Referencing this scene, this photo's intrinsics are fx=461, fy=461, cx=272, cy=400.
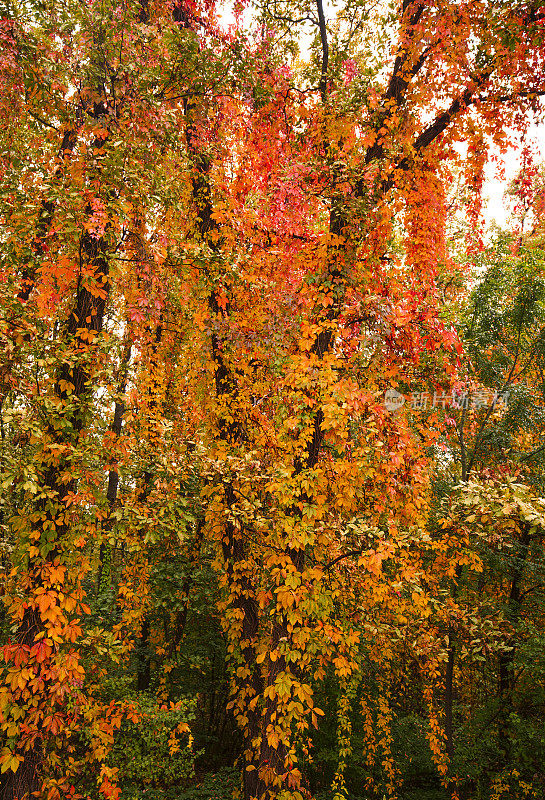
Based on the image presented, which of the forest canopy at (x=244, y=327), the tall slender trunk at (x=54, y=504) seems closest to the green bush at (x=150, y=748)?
the forest canopy at (x=244, y=327)

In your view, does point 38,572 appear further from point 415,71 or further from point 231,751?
point 231,751

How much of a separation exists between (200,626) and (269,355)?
690cm

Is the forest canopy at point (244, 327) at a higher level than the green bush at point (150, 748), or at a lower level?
higher

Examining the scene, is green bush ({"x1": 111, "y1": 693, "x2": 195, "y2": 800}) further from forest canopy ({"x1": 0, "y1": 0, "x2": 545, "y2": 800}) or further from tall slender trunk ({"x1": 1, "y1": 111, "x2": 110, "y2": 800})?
tall slender trunk ({"x1": 1, "y1": 111, "x2": 110, "y2": 800})

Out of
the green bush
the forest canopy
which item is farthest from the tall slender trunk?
the green bush

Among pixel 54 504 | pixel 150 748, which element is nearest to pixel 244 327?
pixel 54 504

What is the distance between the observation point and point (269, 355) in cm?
627

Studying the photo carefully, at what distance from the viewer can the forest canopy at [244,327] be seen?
4453mm

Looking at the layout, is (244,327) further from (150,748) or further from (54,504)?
(150,748)

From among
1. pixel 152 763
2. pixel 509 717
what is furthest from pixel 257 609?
pixel 509 717

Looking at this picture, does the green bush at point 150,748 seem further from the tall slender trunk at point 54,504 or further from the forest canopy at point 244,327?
the tall slender trunk at point 54,504

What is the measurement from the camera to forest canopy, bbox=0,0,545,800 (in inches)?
175

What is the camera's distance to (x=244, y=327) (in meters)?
6.66

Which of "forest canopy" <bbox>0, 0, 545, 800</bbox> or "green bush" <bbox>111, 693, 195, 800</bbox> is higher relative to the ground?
"forest canopy" <bbox>0, 0, 545, 800</bbox>
